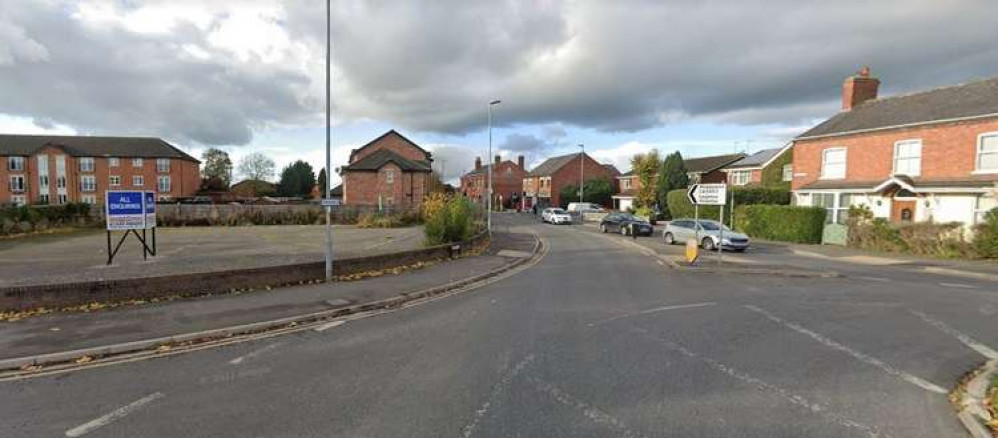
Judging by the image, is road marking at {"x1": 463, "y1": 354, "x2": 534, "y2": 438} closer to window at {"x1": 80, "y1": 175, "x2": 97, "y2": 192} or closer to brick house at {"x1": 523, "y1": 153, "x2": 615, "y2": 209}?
brick house at {"x1": 523, "y1": 153, "x2": 615, "y2": 209}

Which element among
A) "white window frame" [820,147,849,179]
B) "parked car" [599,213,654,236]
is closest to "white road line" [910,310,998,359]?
"parked car" [599,213,654,236]

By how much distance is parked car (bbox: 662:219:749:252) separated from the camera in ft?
68.1

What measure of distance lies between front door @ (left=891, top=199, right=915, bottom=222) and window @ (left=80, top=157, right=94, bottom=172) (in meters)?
88.5

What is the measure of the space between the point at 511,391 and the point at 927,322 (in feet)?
26.8

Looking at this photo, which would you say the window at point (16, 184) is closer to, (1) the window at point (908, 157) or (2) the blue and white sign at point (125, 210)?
(2) the blue and white sign at point (125, 210)

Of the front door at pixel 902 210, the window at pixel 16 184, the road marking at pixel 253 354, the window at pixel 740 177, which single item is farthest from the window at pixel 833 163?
the window at pixel 16 184

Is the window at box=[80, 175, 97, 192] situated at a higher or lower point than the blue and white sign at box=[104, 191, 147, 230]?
higher

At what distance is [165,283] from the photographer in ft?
31.3

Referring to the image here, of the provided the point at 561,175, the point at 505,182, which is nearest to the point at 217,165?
the point at 505,182

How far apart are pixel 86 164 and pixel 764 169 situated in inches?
3354

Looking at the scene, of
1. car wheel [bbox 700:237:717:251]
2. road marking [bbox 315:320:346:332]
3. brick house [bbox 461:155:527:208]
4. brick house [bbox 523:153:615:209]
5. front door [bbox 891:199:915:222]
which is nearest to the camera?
road marking [bbox 315:320:346:332]

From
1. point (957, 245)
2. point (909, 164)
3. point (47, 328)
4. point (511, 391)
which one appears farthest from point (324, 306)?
point (909, 164)

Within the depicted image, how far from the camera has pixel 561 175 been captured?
7256cm

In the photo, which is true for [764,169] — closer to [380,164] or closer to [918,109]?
[918,109]
